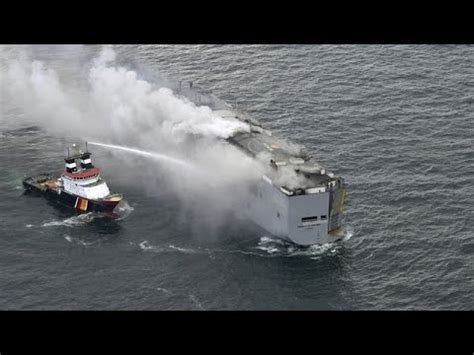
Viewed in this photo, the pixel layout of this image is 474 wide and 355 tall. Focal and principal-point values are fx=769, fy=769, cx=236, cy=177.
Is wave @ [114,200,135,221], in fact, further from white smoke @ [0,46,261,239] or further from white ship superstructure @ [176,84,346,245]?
white ship superstructure @ [176,84,346,245]

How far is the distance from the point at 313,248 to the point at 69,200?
1735 inches

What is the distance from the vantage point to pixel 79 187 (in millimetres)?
133250

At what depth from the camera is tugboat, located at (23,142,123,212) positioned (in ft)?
431

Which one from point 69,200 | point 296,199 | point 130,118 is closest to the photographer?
point 296,199

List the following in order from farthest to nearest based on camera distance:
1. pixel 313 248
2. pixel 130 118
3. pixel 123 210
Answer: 1. pixel 130 118
2. pixel 123 210
3. pixel 313 248

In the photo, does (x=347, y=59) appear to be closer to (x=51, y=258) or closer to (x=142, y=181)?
(x=142, y=181)

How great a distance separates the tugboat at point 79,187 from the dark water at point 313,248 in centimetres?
241

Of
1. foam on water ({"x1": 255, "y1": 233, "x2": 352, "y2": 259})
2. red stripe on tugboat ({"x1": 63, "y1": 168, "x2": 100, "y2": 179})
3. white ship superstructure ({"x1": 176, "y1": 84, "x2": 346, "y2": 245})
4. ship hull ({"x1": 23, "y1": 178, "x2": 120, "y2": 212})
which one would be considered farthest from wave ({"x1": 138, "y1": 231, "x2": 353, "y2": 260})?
red stripe on tugboat ({"x1": 63, "y1": 168, "x2": 100, "y2": 179})

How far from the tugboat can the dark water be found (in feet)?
7.92

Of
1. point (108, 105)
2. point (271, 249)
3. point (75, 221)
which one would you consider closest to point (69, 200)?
point (75, 221)

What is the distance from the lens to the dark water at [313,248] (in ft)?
354

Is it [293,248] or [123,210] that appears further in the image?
[123,210]

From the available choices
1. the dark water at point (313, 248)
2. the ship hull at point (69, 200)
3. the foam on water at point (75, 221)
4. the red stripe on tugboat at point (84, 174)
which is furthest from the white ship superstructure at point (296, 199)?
the red stripe on tugboat at point (84, 174)

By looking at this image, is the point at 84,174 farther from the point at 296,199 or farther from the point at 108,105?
the point at 296,199
